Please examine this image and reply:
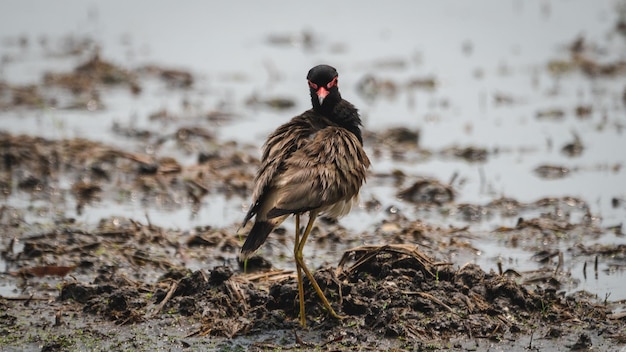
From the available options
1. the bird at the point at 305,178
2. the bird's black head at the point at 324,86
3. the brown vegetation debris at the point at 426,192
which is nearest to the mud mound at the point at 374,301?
the bird at the point at 305,178

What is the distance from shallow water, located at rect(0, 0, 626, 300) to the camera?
10.5 m

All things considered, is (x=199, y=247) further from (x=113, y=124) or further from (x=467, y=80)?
(x=467, y=80)

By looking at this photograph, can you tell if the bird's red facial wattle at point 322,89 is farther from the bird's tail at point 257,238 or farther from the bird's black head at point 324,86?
the bird's tail at point 257,238

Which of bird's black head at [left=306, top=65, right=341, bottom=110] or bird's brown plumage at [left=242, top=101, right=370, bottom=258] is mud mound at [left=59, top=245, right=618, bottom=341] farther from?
bird's black head at [left=306, top=65, right=341, bottom=110]

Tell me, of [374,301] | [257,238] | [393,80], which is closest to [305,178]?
[257,238]

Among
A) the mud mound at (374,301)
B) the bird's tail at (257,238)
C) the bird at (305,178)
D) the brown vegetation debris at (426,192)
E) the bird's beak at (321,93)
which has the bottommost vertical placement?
the mud mound at (374,301)

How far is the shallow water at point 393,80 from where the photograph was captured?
10.5 m

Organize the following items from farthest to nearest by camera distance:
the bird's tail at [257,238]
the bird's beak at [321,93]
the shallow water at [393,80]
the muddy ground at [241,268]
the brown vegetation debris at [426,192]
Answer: the shallow water at [393,80]
the brown vegetation debris at [426,192]
the bird's beak at [321,93]
the muddy ground at [241,268]
the bird's tail at [257,238]

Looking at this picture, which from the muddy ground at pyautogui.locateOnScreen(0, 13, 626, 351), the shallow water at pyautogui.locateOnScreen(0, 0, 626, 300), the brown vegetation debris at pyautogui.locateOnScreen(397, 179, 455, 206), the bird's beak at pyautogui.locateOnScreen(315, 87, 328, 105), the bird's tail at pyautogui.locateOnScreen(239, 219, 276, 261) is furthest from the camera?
the shallow water at pyautogui.locateOnScreen(0, 0, 626, 300)

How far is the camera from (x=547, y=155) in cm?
1172

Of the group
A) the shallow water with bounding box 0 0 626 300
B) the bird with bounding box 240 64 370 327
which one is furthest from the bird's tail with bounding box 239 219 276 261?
the shallow water with bounding box 0 0 626 300

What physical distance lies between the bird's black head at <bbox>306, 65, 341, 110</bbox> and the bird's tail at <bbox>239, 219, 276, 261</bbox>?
1307mm

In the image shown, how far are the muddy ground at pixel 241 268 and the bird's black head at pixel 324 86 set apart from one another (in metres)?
1.10

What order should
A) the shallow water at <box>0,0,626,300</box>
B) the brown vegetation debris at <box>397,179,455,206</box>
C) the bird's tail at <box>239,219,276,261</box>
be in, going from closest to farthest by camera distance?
the bird's tail at <box>239,219,276,261</box>, the brown vegetation debris at <box>397,179,455,206</box>, the shallow water at <box>0,0,626,300</box>
